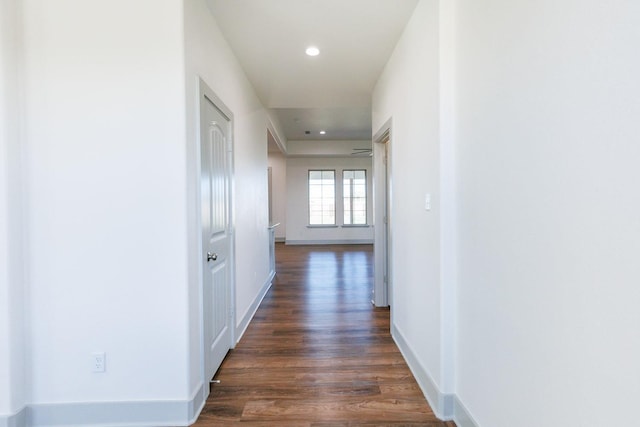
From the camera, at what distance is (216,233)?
2504 mm

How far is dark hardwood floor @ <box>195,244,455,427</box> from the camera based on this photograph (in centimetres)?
199

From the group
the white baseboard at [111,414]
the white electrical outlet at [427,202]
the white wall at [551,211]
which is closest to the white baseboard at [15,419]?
the white baseboard at [111,414]

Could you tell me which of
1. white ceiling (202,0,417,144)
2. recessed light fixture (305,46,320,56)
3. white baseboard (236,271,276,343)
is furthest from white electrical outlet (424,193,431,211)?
white baseboard (236,271,276,343)

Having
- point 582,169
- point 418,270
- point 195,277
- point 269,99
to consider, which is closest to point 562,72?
point 582,169

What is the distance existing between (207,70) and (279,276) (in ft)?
13.6

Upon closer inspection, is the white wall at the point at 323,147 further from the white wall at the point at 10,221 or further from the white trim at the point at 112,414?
the white trim at the point at 112,414

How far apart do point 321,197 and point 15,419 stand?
28.8 feet

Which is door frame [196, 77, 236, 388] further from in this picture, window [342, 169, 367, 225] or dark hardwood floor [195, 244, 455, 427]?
window [342, 169, 367, 225]

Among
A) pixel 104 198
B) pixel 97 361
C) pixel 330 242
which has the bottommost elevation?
pixel 330 242

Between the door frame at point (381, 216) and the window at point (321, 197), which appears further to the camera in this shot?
the window at point (321, 197)

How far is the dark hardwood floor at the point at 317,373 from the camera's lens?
1990mm

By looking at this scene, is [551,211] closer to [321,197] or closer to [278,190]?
[321,197]

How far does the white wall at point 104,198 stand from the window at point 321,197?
27.4 feet

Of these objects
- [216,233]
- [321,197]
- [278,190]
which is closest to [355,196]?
[321,197]
